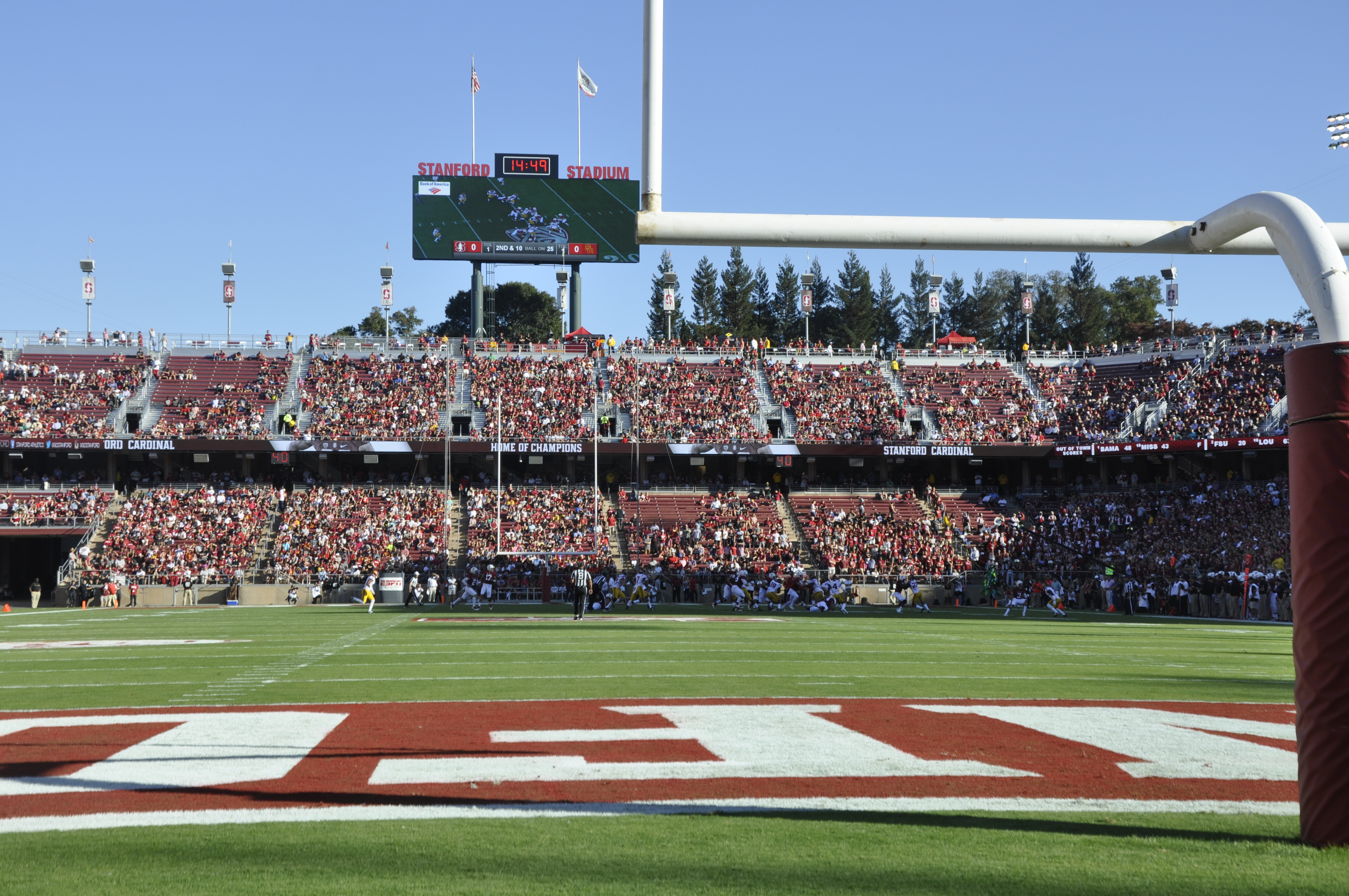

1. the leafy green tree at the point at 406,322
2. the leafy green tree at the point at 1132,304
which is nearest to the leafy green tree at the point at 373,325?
the leafy green tree at the point at 406,322

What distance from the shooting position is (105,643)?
20.2 metres

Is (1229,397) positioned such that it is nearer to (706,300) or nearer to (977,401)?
(977,401)

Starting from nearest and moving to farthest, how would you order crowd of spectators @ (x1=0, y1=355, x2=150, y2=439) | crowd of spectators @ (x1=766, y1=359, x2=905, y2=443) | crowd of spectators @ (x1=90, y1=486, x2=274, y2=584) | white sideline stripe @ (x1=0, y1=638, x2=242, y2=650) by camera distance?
1. white sideline stripe @ (x1=0, y1=638, x2=242, y2=650)
2. crowd of spectators @ (x1=90, y1=486, x2=274, y2=584)
3. crowd of spectators @ (x1=0, y1=355, x2=150, y2=439)
4. crowd of spectators @ (x1=766, y1=359, x2=905, y2=443)

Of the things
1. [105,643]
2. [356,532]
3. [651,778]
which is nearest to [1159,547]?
[356,532]

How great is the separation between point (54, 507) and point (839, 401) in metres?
34.0

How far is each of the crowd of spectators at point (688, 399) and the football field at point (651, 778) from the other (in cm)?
3505

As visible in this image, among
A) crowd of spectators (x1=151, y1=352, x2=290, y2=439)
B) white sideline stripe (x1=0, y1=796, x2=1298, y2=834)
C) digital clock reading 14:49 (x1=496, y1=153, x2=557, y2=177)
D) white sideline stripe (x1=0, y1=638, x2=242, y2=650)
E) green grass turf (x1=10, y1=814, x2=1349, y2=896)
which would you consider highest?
digital clock reading 14:49 (x1=496, y1=153, x2=557, y2=177)

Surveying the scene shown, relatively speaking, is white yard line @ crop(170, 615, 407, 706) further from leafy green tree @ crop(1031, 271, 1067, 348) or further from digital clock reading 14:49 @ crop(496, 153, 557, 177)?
leafy green tree @ crop(1031, 271, 1067, 348)

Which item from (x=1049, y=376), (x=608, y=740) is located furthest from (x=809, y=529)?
(x=608, y=740)

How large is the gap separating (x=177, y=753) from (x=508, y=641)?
12.0 meters

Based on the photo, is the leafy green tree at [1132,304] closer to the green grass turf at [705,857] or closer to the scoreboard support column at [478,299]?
the scoreboard support column at [478,299]

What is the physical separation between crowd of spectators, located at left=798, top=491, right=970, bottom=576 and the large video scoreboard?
17.0 meters

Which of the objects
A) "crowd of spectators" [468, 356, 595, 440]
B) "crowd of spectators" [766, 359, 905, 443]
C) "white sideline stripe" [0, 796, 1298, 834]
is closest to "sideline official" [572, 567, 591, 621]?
"white sideline stripe" [0, 796, 1298, 834]

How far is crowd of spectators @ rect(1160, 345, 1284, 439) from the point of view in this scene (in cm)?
4572
